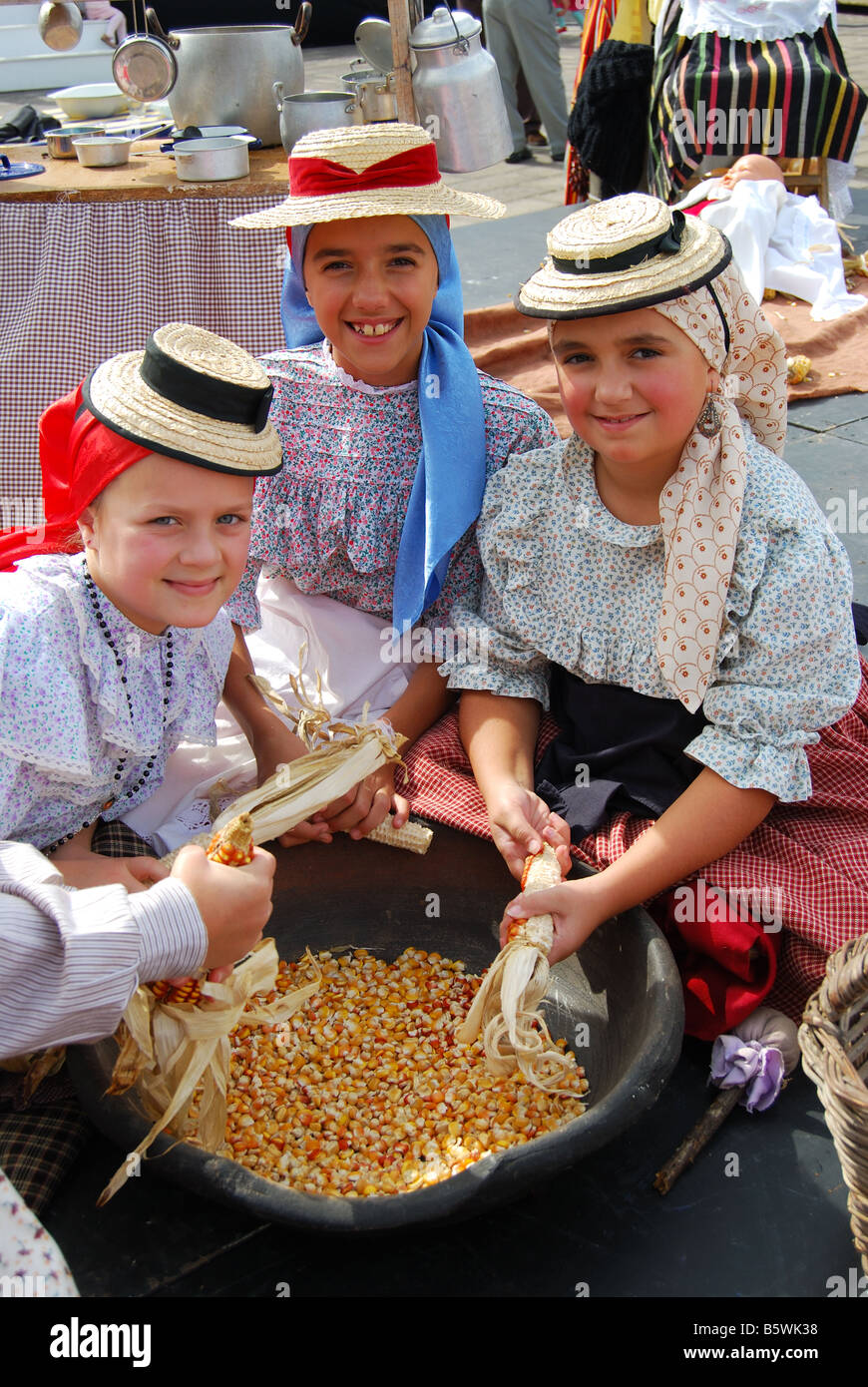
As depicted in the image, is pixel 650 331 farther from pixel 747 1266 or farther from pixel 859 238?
pixel 859 238

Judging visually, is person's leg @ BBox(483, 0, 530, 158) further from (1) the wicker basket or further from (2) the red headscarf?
(1) the wicker basket

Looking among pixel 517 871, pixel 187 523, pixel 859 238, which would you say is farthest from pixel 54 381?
pixel 859 238

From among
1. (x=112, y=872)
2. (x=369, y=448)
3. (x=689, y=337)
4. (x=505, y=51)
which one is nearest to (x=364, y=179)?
(x=369, y=448)

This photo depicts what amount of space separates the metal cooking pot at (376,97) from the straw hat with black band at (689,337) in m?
1.64

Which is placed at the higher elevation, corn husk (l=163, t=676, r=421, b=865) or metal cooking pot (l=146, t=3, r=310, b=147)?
metal cooking pot (l=146, t=3, r=310, b=147)

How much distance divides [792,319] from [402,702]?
3.40m

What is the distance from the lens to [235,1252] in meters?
1.68

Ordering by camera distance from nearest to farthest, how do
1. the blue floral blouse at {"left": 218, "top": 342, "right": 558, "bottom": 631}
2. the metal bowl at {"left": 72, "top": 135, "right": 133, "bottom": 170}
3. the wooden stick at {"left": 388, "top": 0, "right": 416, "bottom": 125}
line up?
the blue floral blouse at {"left": 218, "top": 342, "right": 558, "bottom": 631} → the wooden stick at {"left": 388, "top": 0, "right": 416, "bottom": 125} → the metal bowl at {"left": 72, "top": 135, "right": 133, "bottom": 170}

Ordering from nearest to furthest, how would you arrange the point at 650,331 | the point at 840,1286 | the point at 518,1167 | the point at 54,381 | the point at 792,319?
the point at 518,1167
the point at 840,1286
the point at 650,331
the point at 54,381
the point at 792,319

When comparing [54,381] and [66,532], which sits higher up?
[66,532]

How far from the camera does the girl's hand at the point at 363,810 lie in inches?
79.7

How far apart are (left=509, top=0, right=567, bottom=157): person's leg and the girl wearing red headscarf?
654 cm

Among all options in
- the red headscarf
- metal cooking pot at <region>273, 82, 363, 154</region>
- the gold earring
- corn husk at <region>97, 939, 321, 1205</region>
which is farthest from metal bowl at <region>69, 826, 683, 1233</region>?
metal cooking pot at <region>273, 82, 363, 154</region>

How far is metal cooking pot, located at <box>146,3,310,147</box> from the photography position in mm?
3418
